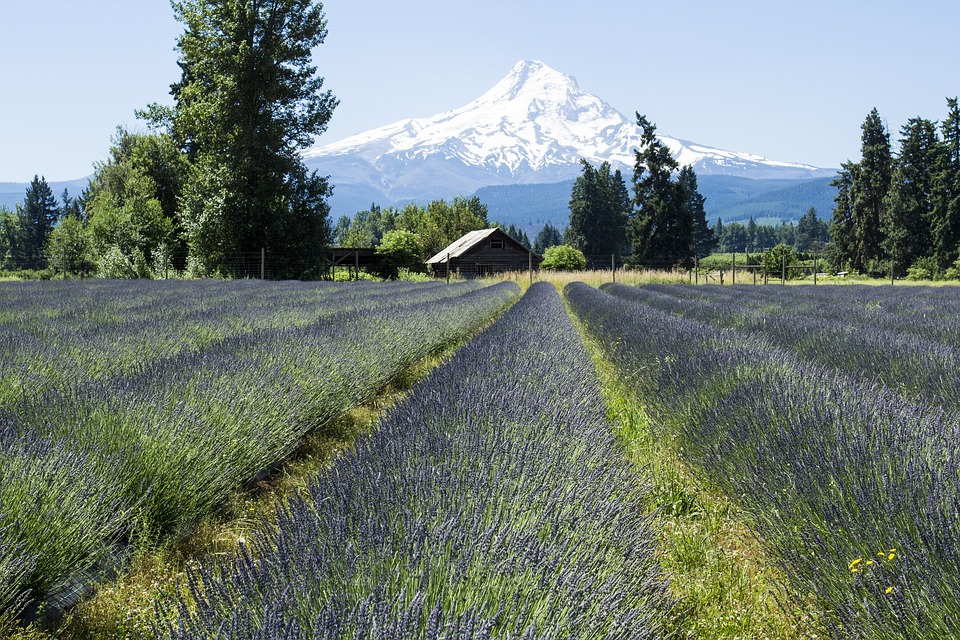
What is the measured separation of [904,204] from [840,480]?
52.0 m

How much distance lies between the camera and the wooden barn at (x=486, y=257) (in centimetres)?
4862

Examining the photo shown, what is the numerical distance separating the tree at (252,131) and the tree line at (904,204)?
120 feet

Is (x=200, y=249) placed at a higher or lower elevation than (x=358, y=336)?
higher

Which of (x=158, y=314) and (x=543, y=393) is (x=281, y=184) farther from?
(x=543, y=393)

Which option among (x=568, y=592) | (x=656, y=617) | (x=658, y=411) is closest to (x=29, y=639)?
(x=568, y=592)

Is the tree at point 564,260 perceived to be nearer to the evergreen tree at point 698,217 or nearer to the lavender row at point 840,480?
the evergreen tree at point 698,217

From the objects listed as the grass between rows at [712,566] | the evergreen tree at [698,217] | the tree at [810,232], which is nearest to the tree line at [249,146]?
the grass between rows at [712,566]

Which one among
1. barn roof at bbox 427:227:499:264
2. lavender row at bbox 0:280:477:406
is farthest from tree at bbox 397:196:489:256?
lavender row at bbox 0:280:477:406

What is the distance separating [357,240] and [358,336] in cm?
9183

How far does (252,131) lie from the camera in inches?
1063

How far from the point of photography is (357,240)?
314 feet

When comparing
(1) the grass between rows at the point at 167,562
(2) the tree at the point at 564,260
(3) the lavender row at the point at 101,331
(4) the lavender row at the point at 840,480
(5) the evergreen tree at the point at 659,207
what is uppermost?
(5) the evergreen tree at the point at 659,207

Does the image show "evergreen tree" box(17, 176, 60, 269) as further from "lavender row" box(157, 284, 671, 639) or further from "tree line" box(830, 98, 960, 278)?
"lavender row" box(157, 284, 671, 639)

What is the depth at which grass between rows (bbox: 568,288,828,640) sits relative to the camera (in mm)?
2234
